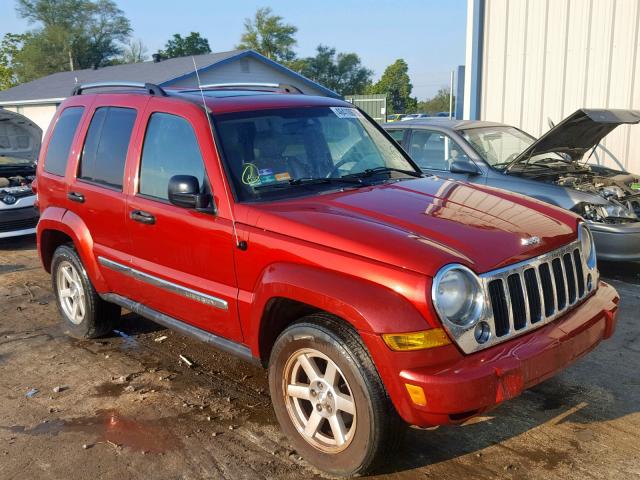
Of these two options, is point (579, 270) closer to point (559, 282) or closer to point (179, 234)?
point (559, 282)

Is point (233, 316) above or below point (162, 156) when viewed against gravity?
below

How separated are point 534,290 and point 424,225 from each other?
63cm

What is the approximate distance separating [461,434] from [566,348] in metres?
0.87

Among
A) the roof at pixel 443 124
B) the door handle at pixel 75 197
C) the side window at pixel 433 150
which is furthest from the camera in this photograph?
the roof at pixel 443 124

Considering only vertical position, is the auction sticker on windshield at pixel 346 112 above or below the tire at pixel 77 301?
above

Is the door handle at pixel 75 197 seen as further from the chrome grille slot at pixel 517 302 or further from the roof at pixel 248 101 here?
the chrome grille slot at pixel 517 302

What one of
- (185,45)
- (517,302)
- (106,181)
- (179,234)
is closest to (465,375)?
(517,302)

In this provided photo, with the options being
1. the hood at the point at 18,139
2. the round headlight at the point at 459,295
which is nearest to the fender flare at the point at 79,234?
the round headlight at the point at 459,295

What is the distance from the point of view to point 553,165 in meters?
7.53

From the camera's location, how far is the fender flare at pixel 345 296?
2.76 m

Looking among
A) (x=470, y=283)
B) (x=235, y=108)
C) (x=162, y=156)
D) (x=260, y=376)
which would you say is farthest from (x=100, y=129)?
(x=470, y=283)

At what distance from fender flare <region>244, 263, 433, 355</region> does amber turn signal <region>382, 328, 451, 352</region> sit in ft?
0.08

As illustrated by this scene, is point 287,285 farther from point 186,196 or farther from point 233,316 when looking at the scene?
point 186,196

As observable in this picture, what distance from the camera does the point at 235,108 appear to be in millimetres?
4023
